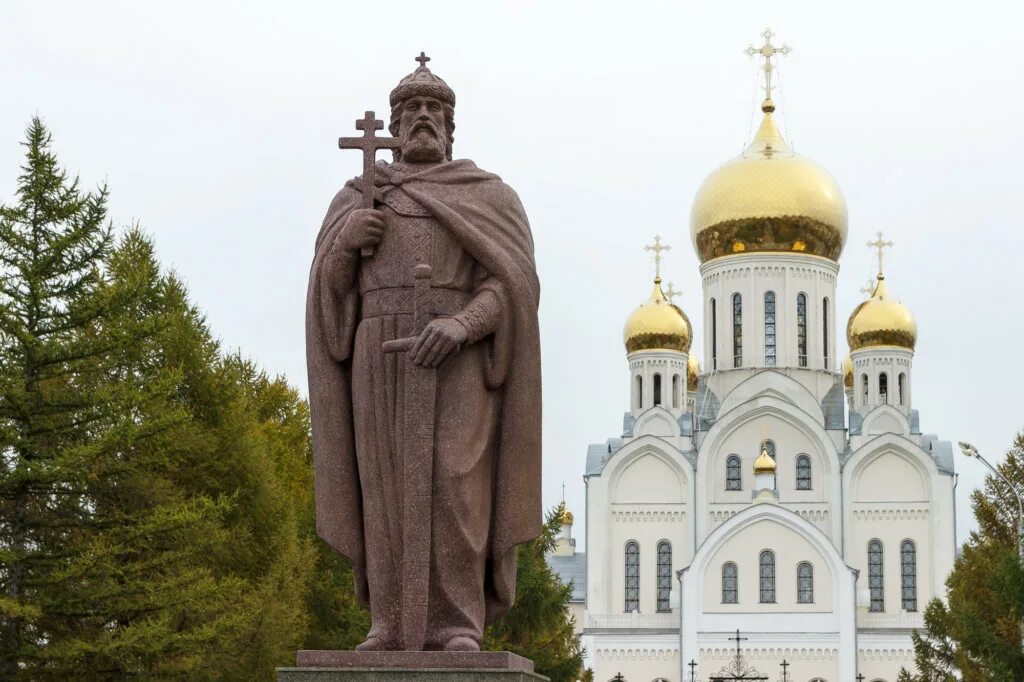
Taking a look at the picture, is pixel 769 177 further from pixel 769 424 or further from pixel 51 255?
pixel 51 255

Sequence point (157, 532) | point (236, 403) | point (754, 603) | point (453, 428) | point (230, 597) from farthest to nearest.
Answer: point (754, 603) < point (236, 403) < point (230, 597) < point (157, 532) < point (453, 428)

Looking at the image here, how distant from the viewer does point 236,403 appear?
23.2 m

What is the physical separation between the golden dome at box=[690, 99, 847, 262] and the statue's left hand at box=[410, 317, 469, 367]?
52.8 m

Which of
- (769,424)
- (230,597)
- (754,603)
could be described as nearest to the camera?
(230,597)

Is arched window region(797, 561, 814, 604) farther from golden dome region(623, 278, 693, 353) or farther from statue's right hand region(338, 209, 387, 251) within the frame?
statue's right hand region(338, 209, 387, 251)

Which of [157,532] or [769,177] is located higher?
[769,177]

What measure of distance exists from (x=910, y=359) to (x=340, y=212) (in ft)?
174

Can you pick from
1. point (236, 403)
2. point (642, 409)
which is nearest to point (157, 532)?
point (236, 403)

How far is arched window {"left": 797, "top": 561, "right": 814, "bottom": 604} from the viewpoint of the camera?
54.4 m

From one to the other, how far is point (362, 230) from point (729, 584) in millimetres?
48368

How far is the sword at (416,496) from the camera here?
7.09 metres

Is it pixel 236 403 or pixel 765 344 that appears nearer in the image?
pixel 236 403

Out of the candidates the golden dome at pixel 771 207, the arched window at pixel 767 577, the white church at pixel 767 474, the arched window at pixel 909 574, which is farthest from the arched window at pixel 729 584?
the golden dome at pixel 771 207

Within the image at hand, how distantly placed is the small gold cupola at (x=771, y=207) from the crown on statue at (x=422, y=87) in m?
52.1
